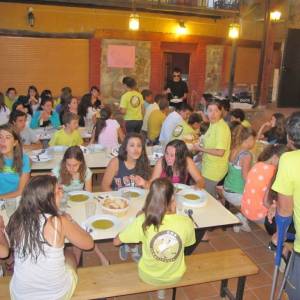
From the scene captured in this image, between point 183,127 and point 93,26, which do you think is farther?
point 93,26

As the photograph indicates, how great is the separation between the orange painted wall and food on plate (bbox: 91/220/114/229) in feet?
23.5

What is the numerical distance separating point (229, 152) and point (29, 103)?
488 cm

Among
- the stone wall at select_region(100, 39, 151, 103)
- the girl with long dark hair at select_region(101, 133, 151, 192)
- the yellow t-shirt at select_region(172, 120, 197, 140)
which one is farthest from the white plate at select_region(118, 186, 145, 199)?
the stone wall at select_region(100, 39, 151, 103)

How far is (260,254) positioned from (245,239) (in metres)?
0.36

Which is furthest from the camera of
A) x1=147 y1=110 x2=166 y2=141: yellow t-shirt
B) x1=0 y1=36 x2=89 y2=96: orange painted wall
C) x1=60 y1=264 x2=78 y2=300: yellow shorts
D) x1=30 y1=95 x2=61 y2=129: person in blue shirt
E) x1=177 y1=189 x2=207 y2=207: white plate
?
x1=0 y1=36 x2=89 y2=96: orange painted wall

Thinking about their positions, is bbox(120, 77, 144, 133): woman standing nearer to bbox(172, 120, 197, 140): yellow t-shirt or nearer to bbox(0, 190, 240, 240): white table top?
bbox(172, 120, 197, 140): yellow t-shirt

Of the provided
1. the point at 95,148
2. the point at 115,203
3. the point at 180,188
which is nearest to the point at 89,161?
the point at 95,148

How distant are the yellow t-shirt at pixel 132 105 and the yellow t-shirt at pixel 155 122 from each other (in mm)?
406

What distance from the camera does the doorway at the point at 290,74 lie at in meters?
9.62

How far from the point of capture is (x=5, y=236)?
291 cm

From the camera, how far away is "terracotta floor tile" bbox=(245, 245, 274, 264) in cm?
454

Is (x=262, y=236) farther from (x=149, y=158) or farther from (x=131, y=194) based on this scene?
(x=131, y=194)

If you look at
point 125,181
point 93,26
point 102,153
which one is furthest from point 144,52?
point 125,181

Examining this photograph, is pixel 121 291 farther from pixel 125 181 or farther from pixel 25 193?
pixel 125 181
